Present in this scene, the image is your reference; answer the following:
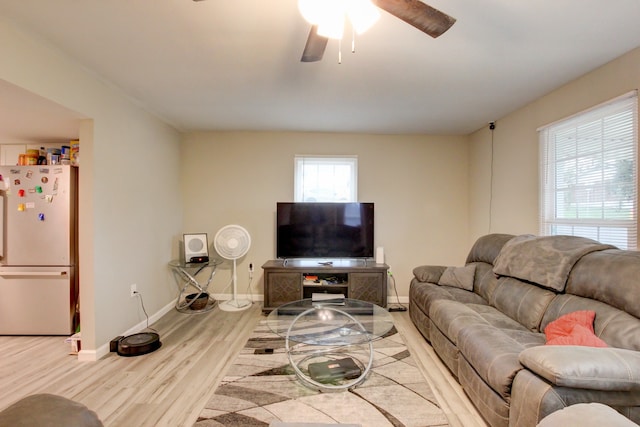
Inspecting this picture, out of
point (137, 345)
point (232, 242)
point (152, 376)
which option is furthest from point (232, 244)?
point (152, 376)

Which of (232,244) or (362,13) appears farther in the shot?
(232,244)

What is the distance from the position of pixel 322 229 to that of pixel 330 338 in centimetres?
174

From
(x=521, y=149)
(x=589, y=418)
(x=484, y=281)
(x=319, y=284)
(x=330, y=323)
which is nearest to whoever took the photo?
(x=589, y=418)

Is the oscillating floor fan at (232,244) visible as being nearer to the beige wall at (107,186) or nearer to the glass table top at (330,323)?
the beige wall at (107,186)

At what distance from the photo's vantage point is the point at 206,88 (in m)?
2.70

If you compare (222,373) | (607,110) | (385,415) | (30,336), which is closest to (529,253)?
(607,110)

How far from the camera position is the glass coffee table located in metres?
2.12

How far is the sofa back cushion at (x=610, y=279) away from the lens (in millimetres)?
1628

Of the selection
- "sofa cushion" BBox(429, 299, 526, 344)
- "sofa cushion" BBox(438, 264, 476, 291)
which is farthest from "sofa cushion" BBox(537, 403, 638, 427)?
"sofa cushion" BBox(438, 264, 476, 291)

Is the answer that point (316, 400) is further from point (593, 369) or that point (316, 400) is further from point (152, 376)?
point (593, 369)

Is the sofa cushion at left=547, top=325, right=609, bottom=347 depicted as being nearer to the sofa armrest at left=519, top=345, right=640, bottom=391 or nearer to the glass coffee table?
the sofa armrest at left=519, top=345, right=640, bottom=391

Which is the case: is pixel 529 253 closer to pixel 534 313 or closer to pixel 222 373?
pixel 534 313

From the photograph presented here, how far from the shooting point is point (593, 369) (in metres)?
1.27

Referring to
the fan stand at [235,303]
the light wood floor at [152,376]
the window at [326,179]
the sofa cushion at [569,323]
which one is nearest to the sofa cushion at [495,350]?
the sofa cushion at [569,323]
